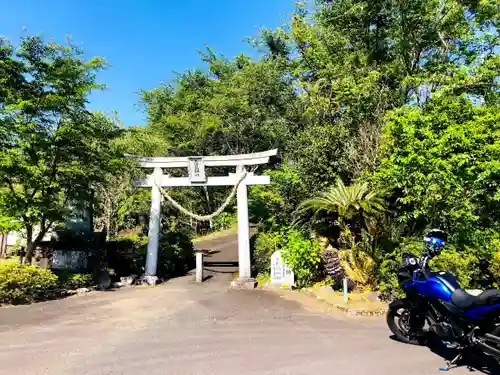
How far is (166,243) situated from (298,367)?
35.9ft

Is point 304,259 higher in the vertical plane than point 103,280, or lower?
higher

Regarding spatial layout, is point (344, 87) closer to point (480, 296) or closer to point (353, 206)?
point (353, 206)

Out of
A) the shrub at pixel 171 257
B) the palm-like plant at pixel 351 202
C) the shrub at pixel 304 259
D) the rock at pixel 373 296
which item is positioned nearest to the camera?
the rock at pixel 373 296

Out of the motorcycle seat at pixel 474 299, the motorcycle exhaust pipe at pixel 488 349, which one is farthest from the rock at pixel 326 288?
the motorcycle exhaust pipe at pixel 488 349

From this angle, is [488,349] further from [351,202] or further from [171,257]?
[171,257]

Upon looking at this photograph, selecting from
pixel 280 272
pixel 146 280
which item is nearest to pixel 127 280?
pixel 146 280

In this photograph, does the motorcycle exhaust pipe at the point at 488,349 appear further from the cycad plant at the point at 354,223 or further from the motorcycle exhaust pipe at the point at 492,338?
the cycad plant at the point at 354,223

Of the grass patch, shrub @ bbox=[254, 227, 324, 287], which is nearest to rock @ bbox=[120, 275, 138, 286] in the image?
shrub @ bbox=[254, 227, 324, 287]

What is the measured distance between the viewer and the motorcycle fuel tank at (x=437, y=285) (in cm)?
450

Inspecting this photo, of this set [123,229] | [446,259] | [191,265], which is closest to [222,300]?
[446,259]

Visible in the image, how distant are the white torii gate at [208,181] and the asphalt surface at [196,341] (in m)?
3.52

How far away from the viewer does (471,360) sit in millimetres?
4621

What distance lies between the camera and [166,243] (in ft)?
48.7

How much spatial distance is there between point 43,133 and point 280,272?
727cm
